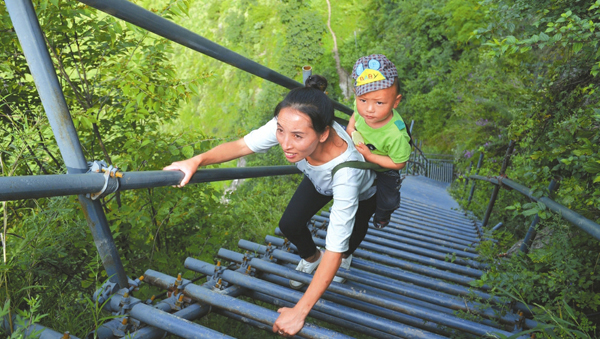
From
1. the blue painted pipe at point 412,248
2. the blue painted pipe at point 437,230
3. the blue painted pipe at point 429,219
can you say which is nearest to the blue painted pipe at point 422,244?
the blue painted pipe at point 412,248

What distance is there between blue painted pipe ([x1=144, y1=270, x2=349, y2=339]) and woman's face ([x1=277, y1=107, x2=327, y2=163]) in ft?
1.96

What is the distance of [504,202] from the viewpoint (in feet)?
22.1

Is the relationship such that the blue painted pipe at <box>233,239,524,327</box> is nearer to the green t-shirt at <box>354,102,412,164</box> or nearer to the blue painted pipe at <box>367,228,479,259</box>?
the green t-shirt at <box>354,102,412,164</box>

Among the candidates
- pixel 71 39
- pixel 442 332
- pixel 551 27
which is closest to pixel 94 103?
pixel 71 39

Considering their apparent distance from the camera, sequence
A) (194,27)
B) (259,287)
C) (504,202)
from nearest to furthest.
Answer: (259,287)
(504,202)
(194,27)

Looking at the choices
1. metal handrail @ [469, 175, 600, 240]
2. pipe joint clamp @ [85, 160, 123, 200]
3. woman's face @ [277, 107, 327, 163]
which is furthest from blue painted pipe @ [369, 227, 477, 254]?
pipe joint clamp @ [85, 160, 123, 200]

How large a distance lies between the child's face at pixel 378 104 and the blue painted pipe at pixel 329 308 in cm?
101

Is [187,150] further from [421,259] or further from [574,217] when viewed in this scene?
[574,217]

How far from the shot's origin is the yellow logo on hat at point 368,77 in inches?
80.4

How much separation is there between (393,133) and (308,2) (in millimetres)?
32411

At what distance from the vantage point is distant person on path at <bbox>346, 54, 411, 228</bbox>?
6.70 ft

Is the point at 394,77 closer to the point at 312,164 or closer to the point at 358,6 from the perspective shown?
the point at 312,164

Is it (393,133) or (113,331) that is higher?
(393,133)

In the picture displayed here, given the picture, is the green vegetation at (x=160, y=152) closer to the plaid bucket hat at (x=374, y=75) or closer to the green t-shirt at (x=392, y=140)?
the green t-shirt at (x=392, y=140)
